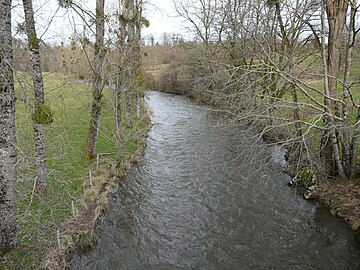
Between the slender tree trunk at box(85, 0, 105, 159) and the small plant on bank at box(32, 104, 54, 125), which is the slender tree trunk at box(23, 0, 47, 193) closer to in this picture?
the small plant on bank at box(32, 104, 54, 125)

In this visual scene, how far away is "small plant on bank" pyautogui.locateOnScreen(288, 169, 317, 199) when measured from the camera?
10.4 meters

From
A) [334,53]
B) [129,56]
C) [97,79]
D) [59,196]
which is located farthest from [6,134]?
[334,53]

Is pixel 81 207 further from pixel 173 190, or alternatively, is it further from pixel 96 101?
pixel 96 101

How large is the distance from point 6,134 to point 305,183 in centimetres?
995

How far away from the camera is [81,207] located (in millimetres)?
8586

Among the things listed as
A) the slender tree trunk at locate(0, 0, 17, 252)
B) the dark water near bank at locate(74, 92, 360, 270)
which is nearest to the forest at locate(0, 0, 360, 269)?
the slender tree trunk at locate(0, 0, 17, 252)

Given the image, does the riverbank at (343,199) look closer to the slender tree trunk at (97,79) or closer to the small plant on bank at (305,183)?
the small plant on bank at (305,183)

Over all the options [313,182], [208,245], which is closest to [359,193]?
[313,182]

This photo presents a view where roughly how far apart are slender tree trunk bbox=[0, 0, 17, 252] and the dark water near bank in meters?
1.88

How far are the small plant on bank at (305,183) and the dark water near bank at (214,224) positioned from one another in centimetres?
41

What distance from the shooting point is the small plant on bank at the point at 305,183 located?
410 inches

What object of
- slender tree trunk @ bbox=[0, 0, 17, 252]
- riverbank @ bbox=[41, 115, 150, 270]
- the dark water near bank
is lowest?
the dark water near bank

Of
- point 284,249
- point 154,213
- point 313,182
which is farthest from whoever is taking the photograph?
point 313,182

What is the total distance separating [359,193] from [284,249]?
3.86 metres
